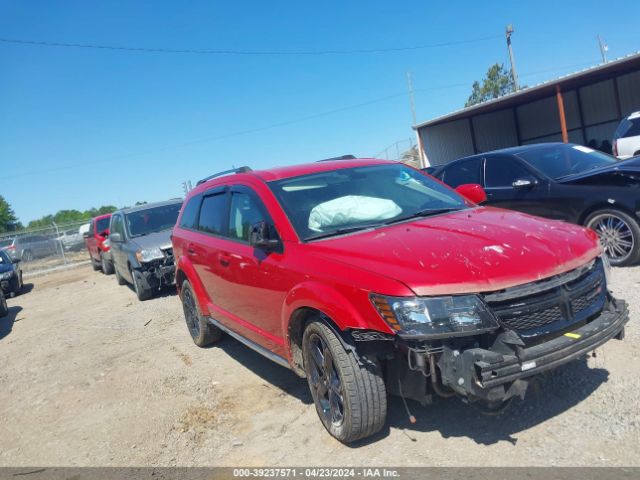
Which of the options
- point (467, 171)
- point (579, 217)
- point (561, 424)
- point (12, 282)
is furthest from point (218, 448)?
point (12, 282)

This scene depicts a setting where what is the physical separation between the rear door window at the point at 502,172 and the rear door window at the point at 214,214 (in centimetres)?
423

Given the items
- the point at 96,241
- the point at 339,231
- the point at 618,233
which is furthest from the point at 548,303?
the point at 96,241

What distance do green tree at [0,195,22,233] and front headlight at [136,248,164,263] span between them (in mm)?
67936

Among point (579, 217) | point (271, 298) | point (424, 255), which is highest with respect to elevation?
point (424, 255)

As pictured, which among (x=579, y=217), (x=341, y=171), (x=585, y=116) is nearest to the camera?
(x=341, y=171)

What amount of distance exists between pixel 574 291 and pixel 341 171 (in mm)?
2106

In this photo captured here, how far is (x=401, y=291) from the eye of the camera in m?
2.74

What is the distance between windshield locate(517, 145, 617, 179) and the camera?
6.94m

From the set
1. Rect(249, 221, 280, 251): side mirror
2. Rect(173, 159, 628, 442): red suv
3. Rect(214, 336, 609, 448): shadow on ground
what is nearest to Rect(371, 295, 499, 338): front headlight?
Rect(173, 159, 628, 442): red suv

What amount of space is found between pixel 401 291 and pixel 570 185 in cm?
477

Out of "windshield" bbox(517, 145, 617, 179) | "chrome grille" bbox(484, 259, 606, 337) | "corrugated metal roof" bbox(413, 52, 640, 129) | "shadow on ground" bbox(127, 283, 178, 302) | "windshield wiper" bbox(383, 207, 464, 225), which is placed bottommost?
"shadow on ground" bbox(127, 283, 178, 302)

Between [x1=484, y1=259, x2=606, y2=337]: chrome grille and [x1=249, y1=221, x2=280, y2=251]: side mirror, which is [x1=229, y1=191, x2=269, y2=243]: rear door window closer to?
[x1=249, y1=221, x2=280, y2=251]: side mirror

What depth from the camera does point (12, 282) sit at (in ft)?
47.6

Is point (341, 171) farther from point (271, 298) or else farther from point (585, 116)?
point (585, 116)
